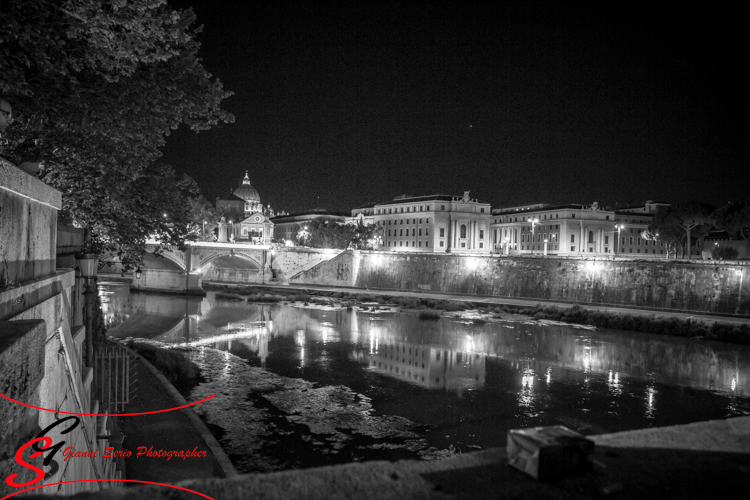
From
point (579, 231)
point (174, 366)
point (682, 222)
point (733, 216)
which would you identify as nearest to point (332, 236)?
point (579, 231)

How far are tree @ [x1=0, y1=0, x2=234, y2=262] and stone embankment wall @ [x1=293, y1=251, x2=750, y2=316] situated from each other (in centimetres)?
3478

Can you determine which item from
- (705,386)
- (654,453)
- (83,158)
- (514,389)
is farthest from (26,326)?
(705,386)

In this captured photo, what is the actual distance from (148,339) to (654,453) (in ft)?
86.1

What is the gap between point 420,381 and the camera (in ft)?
64.0

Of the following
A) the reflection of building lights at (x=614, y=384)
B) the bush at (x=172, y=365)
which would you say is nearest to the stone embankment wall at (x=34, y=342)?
the bush at (x=172, y=365)

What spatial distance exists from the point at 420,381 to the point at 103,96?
14.1 metres

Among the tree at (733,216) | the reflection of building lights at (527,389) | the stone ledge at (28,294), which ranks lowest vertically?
the reflection of building lights at (527,389)

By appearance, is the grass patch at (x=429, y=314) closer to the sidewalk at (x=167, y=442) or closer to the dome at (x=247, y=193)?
the sidewalk at (x=167, y=442)

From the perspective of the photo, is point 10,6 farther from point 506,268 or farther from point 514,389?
point 506,268

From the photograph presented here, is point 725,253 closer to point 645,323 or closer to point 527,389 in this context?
point 645,323

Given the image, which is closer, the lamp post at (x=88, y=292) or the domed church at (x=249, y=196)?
the lamp post at (x=88, y=292)

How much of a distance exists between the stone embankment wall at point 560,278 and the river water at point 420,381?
9046 millimetres

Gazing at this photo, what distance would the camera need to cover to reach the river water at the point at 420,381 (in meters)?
13.1

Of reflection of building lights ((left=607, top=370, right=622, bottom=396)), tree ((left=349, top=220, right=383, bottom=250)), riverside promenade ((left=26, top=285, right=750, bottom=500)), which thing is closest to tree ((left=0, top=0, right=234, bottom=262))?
riverside promenade ((left=26, top=285, right=750, bottom=500))
